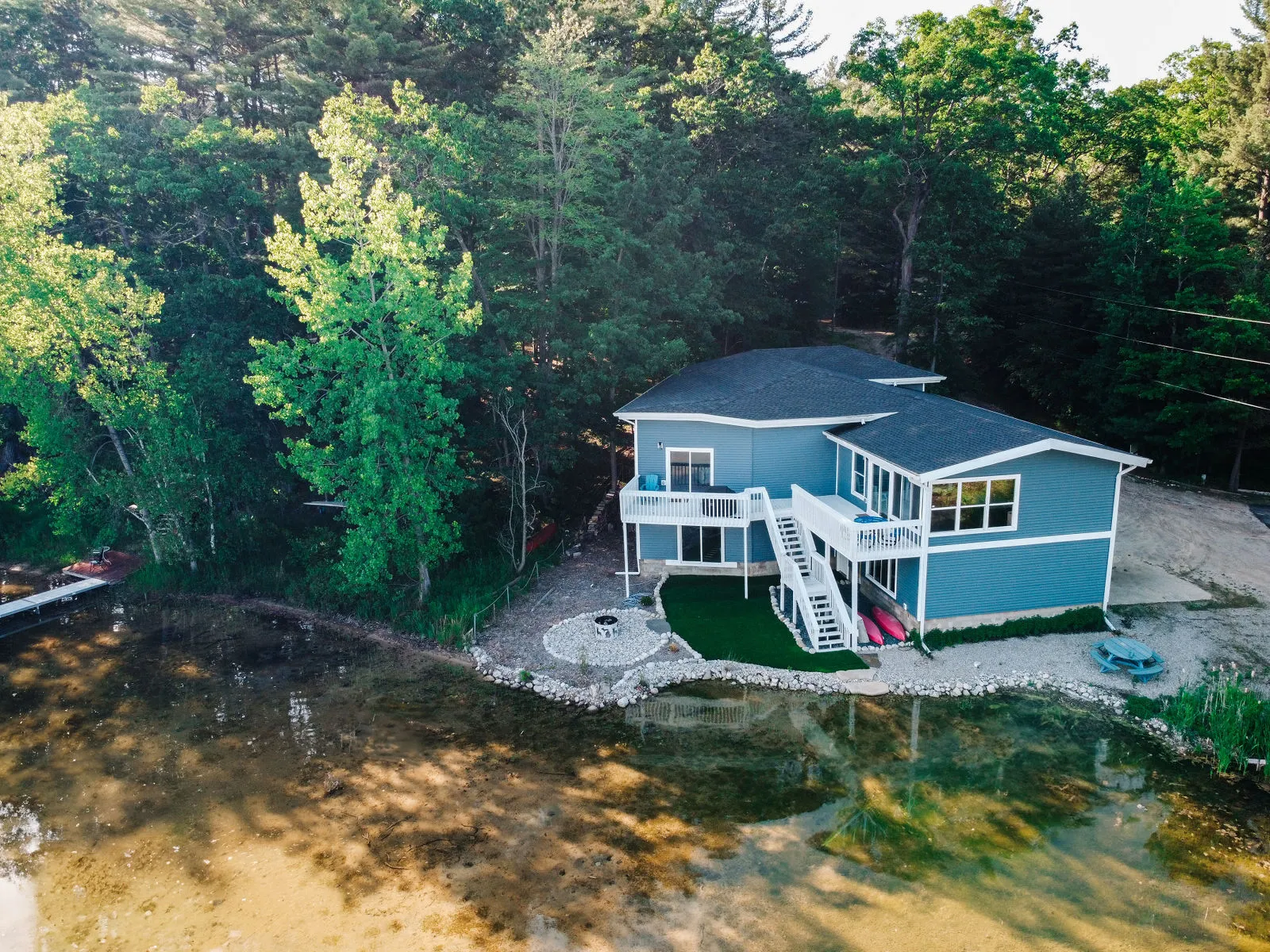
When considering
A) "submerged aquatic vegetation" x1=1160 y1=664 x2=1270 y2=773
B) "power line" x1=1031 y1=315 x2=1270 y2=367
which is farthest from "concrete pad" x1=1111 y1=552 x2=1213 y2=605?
"power line" x1=1031 y1=315 x2=1270 y2=367

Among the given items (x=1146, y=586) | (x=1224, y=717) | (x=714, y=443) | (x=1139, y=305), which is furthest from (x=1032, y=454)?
(x=1139, y=305)

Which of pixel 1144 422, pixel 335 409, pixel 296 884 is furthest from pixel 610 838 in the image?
pixel 1144 422

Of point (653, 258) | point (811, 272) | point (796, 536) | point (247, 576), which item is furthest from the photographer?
point (811, 272)

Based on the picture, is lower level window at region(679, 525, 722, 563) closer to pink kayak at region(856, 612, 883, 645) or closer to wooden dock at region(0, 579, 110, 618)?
pink kayak at region(856, 612, 883, 645)

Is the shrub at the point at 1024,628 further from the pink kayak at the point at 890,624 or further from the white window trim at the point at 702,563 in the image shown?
the white window trim at the point at 702,563

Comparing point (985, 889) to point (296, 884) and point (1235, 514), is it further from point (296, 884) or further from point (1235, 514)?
point (1235, 514)
